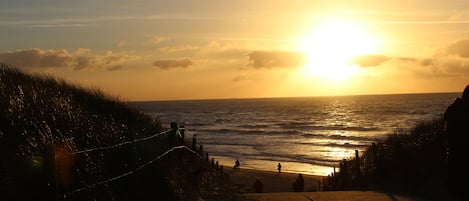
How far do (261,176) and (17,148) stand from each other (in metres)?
30.5

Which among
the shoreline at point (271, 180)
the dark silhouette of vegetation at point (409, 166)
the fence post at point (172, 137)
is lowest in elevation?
the shoreline at point (271, 180)

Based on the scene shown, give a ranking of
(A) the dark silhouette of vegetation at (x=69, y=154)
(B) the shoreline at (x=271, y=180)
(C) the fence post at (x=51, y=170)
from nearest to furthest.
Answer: (C) the fence post at (x=51, y=170) → (A) the dark silhouette of vegetation at (x=69, y=154) → (B) the shoreline at (x=271, y=180)

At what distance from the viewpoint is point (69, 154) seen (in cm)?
845

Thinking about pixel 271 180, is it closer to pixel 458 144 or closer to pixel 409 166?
pixel 409 166

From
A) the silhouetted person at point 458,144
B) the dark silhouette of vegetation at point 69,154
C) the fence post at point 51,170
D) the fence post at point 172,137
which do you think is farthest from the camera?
the fence post at point 172,137

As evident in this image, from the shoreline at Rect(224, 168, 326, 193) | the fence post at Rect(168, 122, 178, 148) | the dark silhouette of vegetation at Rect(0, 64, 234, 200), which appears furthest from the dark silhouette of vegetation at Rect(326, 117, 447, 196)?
the shoreline at Rect(224, 168, 326, 193)

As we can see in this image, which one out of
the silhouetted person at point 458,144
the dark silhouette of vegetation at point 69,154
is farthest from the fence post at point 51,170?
the silhouetted person at point 458,144

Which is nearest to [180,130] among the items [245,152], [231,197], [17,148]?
[231,197]

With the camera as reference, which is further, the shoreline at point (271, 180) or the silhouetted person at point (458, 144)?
the shoreline at point (271, 180)

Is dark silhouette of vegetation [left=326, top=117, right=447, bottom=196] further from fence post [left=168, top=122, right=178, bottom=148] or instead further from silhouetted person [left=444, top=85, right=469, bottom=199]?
silhouetted person [left=444, top=85, right=469, bottom=199]

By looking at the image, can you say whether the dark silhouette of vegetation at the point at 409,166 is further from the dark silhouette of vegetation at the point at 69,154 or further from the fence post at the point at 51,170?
the fence post at the point at 51,170

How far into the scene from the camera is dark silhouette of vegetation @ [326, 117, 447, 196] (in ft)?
56.1

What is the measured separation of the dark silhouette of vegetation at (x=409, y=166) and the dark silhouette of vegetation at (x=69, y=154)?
662 cm

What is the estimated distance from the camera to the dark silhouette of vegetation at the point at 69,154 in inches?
311
